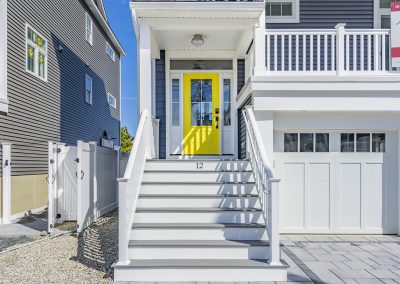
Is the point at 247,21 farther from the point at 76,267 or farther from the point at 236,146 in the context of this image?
the point at 76,267

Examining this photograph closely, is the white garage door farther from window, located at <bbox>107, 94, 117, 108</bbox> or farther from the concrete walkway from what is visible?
window, located at <bbox>107, 94, 117, 108</bbox>

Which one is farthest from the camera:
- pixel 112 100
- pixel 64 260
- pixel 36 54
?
pixel 112 100

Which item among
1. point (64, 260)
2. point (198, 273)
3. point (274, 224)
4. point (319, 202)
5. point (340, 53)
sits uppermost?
point (340, 53)

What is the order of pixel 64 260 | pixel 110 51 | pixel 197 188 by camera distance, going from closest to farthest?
pixel 64 260
pixel 197 188
pixel 110 51

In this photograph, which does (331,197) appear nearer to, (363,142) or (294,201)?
(294,201)

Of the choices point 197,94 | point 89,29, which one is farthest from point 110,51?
point 197,94

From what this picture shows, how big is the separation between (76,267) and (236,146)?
4223 millimetres

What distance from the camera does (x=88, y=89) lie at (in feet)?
44.5

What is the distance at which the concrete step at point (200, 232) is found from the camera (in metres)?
4.28

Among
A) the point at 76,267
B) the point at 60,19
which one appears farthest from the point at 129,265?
the point at 60,19

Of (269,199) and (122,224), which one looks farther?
(269,199)

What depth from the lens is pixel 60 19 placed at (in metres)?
11.0

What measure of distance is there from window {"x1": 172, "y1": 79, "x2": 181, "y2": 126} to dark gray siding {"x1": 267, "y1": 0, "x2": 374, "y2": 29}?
92.9 inches

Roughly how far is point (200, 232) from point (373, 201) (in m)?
3.45
